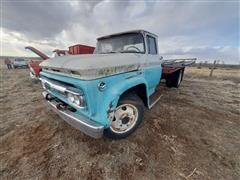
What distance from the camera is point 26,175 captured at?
207 cm

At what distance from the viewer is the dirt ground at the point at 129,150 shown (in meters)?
2.11

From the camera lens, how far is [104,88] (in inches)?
78.7

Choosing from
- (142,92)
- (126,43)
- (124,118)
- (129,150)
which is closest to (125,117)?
(124,118)

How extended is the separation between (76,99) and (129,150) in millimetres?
1405

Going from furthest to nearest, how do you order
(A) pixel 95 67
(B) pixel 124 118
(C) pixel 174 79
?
(C) pixel 174 79 → (B) pixel 124 118 → (A) pixel 95 67

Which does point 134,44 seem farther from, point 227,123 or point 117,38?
point 227,123

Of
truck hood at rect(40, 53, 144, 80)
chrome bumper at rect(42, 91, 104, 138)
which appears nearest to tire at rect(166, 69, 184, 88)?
truck hood at rect(40, 53, 144, 80)

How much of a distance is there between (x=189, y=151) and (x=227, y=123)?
6.47 feet

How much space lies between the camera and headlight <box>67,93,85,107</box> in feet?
6.33

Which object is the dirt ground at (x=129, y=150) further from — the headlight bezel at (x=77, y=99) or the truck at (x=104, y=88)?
the headlight bezel at (x=77, y=99)

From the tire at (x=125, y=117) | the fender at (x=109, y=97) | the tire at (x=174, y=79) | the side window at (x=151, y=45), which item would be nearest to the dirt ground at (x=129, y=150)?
the tire at (x=125, y=117)

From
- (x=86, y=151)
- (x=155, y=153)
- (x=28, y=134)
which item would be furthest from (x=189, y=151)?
(x=28, y=134)

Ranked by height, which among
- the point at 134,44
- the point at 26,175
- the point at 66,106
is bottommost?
the point at 26,175

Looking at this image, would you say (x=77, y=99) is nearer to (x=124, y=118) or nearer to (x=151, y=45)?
(x=124, y=118)
